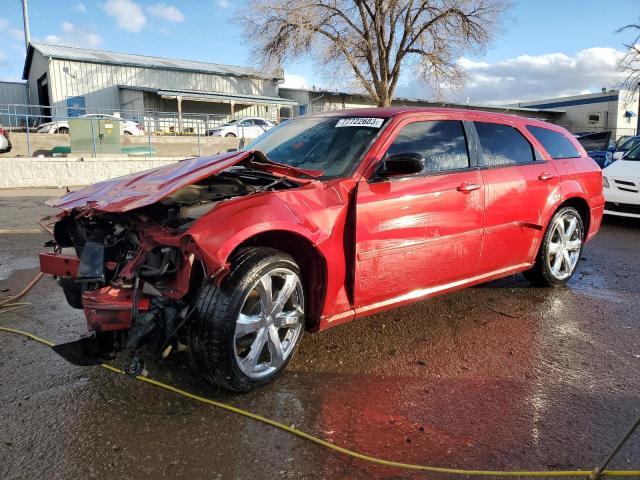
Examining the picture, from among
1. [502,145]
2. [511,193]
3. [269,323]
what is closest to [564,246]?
[511,193]

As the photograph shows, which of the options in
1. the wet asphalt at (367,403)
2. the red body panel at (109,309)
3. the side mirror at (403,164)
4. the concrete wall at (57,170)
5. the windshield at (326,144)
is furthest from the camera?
the concrete wall at (57,170)

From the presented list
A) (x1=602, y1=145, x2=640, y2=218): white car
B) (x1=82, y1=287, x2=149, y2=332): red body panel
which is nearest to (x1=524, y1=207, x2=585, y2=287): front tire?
(x1=82, y1=287, x2=149, y2=332): red body panel

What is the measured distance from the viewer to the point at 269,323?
116 inches

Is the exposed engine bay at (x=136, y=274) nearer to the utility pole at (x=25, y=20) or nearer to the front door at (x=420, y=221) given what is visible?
the front door at (x=420, y=221)

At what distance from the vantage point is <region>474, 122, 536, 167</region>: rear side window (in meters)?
4.27

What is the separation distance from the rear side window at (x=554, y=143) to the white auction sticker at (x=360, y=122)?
1.91 meters

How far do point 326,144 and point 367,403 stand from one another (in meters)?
1.86

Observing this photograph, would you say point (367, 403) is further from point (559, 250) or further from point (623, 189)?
point (623, 189)

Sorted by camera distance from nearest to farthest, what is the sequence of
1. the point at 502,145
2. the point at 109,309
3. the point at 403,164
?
the point at 109,309 < the point at 403,164 < the point at 502,145

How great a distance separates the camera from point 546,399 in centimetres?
296

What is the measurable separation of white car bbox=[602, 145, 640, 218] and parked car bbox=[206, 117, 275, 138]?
49.3 ft

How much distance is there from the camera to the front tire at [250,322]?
2.68m

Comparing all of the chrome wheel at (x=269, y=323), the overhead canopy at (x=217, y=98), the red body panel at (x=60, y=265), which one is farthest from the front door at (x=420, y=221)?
the overhead canopy at (x=217, y=98)

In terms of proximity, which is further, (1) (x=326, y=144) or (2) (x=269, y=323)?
(1) (x=326, y=144)
